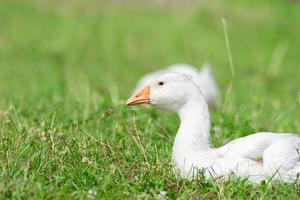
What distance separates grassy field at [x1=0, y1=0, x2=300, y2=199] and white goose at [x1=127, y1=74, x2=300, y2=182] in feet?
0.42

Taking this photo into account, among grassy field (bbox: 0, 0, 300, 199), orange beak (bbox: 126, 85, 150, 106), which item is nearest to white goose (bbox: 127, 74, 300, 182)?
orange beak (bbox: 126, 85, 150, 106)

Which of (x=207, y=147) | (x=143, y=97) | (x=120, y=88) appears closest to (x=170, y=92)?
(x=143, y=97)

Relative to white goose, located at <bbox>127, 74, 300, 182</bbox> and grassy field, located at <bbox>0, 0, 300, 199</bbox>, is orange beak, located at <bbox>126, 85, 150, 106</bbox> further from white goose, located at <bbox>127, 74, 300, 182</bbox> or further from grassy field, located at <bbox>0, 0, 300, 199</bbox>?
grassy field, located at <bbox>0, 0, 300, 199</bbox>

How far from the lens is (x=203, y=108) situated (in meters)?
5.51

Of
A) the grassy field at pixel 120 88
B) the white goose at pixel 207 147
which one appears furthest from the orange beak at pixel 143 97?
the grassy field at pixel 120 88

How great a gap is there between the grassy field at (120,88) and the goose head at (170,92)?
0.96 feet

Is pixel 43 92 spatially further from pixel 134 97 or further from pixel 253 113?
pixel 134 97

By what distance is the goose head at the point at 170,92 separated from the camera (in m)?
5.56

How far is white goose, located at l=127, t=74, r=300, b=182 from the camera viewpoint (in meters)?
5.04

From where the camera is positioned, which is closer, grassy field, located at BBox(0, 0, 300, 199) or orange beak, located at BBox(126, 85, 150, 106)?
grassy field, located at BBox(0, 0, 300, 199)

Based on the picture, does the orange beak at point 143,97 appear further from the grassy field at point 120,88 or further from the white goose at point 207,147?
the grassy field at point 120,88

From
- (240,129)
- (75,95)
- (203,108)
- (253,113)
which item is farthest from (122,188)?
(75,95)

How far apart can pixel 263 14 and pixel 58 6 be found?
15.3 feet

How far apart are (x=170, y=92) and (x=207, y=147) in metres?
0.47
